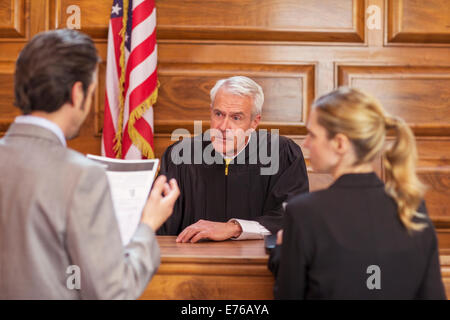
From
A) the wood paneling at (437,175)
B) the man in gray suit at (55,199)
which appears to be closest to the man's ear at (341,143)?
the man in gray suit at (55,199)

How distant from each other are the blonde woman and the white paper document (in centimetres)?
53

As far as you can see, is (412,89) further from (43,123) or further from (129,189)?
(43,123)

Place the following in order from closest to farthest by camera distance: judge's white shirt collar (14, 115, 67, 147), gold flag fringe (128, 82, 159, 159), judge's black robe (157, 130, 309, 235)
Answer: judge's white shirt collar (14, 115, 67, 147) → judge's black robe (157, 130, 309, 235) → gold flag fringe (128, 82, 159, 159)

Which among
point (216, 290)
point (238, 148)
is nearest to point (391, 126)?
point (216, 290)

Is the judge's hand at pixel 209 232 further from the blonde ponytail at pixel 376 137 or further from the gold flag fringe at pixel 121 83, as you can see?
the gold flag fringe at pixel 121 83

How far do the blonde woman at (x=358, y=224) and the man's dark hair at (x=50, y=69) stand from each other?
0.71 meters

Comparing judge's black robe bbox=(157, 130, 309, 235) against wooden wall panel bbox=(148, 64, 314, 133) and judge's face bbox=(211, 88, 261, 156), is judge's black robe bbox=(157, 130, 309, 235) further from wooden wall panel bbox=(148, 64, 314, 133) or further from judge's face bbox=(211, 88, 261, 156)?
wooden wall panel bbox=(148, 64, 314, 133)

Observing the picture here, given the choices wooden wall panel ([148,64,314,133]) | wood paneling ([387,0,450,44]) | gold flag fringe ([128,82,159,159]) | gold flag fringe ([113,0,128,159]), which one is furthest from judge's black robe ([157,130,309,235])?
wood paneling ([387,0,450,44])

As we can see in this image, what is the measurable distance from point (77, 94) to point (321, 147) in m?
0.73

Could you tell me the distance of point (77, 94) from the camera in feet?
4.91

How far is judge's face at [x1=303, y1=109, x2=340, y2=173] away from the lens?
1.59m

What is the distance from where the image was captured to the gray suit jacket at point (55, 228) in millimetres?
1360

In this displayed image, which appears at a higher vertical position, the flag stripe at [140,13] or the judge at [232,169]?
the flag stripe at [140,13]
